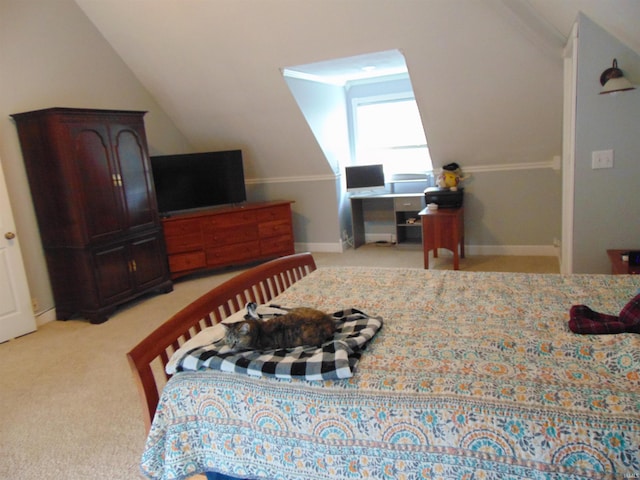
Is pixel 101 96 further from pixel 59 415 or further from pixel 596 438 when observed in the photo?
pixel 596 438

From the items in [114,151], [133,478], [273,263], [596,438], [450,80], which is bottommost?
[133,478]

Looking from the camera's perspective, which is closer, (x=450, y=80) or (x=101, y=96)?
(x=450, y=80)

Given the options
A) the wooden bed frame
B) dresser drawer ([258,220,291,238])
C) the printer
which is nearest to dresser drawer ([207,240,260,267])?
dresser drawer ([258,220,291,238])

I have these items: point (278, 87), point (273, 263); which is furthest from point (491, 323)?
point (278, 87)

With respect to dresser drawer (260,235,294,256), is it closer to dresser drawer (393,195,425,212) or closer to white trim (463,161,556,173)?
dresser drawer (393,195,425,212)

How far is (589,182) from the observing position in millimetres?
2861

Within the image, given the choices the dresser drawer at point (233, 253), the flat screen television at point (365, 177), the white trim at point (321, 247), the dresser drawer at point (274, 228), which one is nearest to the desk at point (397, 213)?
the flat screen television at point (365, 177)


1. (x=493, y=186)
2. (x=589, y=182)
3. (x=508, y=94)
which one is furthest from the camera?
(x=493, y=186)

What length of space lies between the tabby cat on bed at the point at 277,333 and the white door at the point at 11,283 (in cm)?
311

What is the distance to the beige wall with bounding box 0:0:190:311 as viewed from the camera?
12.6ft

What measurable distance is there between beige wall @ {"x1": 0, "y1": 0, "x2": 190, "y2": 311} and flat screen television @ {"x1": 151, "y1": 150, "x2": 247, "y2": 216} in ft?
2.84

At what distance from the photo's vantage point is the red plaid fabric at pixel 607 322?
4.83ft

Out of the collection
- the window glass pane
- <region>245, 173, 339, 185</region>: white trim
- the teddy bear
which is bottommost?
the teddy bear

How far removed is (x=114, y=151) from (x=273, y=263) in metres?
2.61
